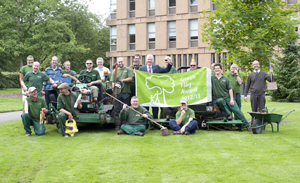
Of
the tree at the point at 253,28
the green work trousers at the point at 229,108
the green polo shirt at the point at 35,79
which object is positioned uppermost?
the tree at the point at 253,28

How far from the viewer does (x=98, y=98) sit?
1079 centimetres

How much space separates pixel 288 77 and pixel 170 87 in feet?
59.7

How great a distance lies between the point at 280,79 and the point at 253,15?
15.7m

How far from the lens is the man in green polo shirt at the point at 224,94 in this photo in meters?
10.4

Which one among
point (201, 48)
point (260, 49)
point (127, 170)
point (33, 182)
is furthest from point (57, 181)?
point (201, 48)

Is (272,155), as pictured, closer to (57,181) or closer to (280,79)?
(57,181)

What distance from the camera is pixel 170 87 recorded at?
11070 mm

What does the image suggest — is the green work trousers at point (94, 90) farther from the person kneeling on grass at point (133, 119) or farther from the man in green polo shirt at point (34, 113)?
the man in green polo shirt at point (34, 113)

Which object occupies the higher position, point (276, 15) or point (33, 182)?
point (276, 15)

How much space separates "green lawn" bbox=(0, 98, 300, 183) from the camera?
560 centimetres

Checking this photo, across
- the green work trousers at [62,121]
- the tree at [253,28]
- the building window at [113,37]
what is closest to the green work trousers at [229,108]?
the tree at [253,28]

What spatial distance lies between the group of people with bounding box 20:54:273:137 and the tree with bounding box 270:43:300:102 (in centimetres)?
1586

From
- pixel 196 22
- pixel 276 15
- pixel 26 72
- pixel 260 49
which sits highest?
pixel 196 22

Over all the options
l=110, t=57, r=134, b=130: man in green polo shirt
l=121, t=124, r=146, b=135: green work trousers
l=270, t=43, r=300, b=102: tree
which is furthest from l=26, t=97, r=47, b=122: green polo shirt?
l=270, t=43, r=300, b=102: tree
